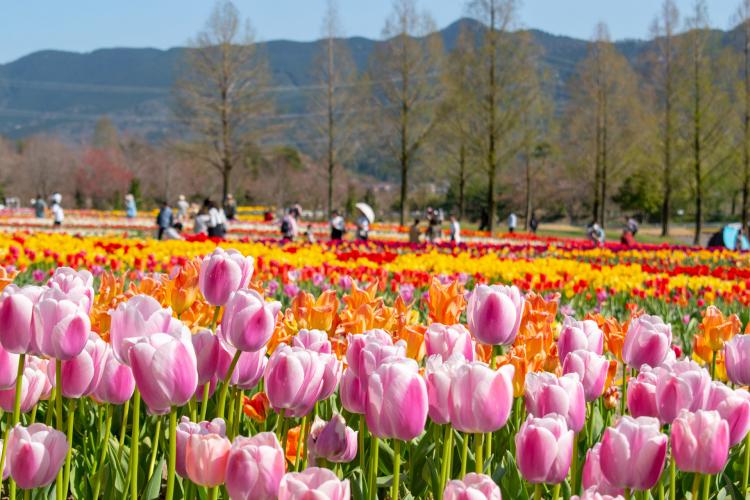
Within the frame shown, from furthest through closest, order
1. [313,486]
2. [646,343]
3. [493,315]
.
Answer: [646,343] → [493,315] → [313,486]

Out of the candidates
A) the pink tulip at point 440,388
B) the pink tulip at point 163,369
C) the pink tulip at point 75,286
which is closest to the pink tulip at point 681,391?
the pink tulip at point 440,388

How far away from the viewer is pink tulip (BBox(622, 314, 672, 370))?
6.05 feet

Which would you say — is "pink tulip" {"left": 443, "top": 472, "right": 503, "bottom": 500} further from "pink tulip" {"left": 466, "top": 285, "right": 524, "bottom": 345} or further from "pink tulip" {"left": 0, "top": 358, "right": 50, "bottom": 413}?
"pink tulip" {"left": 0, "top": 358, "right": 50, "bottom": 413}

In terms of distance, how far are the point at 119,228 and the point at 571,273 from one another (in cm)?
2238

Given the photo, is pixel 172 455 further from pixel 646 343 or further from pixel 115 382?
pixel 646 343

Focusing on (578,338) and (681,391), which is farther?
(578,338)

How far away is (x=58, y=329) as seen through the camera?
1.32 m

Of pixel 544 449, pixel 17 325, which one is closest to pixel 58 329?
pixel 17 325

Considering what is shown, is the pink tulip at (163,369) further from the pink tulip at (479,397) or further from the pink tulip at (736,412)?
the pink tulip at (736,412)

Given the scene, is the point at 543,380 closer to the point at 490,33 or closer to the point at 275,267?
the point at 275,267

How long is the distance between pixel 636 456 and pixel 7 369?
1054 millimetres

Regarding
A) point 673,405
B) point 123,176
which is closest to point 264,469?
point 673,405

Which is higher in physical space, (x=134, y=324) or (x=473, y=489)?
(x=134, y=324)

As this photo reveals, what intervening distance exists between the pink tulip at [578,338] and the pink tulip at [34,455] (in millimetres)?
1135
